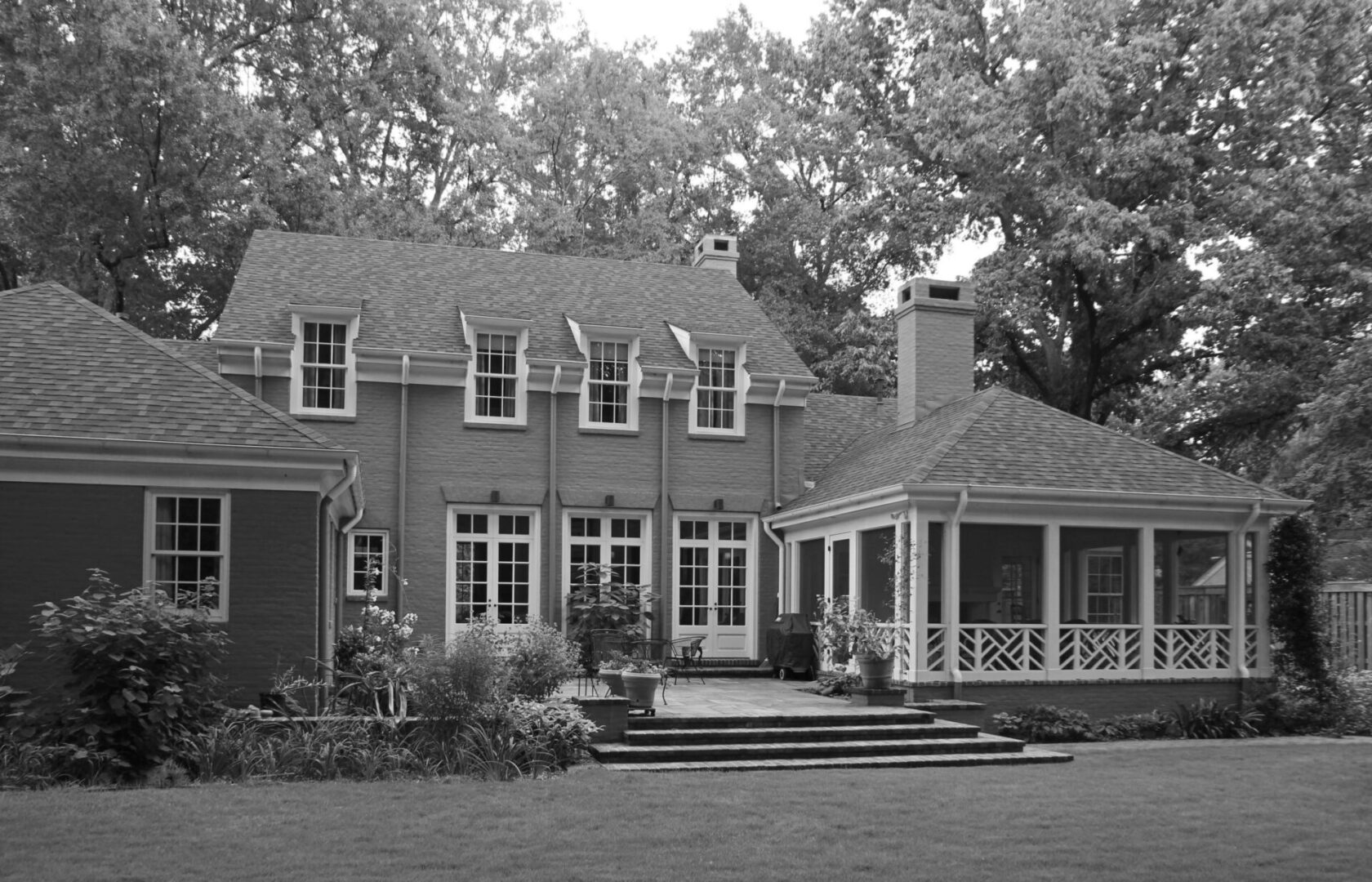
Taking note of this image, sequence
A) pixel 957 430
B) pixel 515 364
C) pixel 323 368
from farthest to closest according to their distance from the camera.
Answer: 1. pixel 515 364
2. pixel 323 368
3. pixel 957 430

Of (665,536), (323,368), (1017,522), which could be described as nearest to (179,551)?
(323,368)

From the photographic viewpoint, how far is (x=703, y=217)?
36125mm

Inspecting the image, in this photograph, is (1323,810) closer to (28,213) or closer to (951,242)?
(951,242)

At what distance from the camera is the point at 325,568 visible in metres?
15.2

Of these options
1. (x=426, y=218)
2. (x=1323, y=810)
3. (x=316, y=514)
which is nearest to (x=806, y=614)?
(x=316, y=514)

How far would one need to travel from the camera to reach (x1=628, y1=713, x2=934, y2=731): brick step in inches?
541

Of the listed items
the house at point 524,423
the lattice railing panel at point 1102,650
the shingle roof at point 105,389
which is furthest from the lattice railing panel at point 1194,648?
the shingle roof at point 105,389

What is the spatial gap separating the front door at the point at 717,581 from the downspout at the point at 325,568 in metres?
7.14

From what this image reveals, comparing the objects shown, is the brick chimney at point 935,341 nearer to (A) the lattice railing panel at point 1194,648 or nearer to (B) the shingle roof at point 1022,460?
(B) the shingle roof at point 1022,460

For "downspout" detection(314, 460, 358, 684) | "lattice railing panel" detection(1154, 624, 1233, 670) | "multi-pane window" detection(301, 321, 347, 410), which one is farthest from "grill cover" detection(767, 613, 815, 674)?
"multi-pane window" detection(301, 321, 347, 410)

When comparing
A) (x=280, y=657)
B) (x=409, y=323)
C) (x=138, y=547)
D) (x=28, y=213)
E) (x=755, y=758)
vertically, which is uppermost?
(x=28, y=213)

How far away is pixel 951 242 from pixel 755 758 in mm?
20032

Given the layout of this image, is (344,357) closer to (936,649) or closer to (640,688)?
(640,688)

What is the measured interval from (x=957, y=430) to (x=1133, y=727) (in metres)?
4.55
